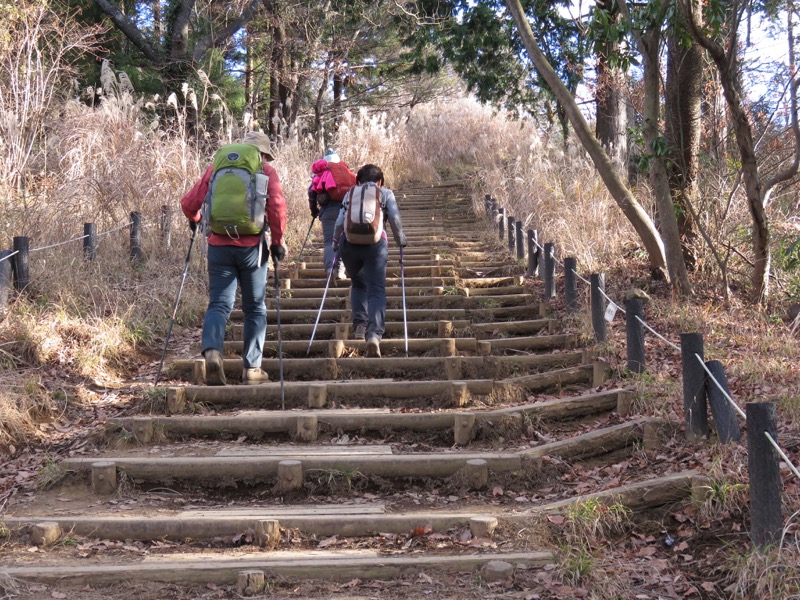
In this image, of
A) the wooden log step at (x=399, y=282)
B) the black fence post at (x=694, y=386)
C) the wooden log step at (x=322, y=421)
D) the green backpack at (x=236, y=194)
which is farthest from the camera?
the wooden log step at (x=399, y=282)

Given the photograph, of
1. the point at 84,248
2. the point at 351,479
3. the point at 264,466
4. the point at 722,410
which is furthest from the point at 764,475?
the point at 84,248


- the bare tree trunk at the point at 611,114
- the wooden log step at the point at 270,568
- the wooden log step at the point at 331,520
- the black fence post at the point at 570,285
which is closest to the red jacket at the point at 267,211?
the wooden log step at the point at 331,520

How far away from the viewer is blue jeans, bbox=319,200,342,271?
995 cm

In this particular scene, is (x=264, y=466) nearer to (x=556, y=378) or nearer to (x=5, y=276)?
(x=556, y=378)

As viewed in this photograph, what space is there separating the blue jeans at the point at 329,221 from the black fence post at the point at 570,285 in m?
2.79

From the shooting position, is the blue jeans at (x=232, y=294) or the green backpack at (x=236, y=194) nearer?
the green backpack at (x=236, y=194)

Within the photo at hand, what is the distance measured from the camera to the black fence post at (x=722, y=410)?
16.0 feet

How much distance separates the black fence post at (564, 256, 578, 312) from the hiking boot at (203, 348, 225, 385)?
3.81 meters

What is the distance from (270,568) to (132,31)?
15.2 meters

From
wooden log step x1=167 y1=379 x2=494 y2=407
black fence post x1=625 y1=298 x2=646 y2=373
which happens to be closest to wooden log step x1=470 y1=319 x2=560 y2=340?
wooden log step x1=167 y1=379 x2=494 y2=407

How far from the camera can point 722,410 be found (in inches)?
193

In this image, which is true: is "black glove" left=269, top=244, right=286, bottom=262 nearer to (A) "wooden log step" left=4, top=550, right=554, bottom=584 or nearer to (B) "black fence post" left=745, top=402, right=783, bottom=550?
(A) "wooden log step" left=4, top=550, right=554, bottom=584

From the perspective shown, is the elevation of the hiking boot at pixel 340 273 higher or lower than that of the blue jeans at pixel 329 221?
lower

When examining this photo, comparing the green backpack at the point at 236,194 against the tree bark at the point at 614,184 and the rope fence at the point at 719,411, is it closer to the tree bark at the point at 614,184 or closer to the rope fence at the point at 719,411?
the rope fence at the point at 719,411
